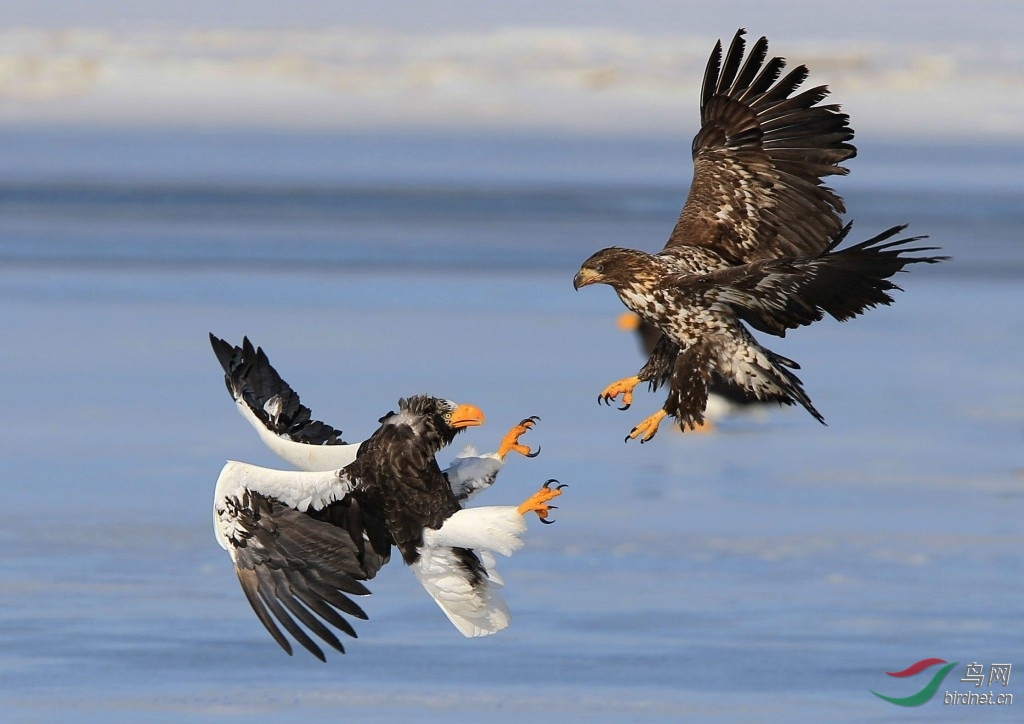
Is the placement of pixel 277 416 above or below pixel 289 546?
above

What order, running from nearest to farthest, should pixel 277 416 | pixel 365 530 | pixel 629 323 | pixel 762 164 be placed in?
1. pixel 365 530
2. pixel 277 416
3. pixel 762 164
4. pixel 629 323

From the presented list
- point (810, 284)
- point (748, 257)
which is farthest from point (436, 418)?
point (748, 257)

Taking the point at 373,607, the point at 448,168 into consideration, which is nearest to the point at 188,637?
the point at 373,607

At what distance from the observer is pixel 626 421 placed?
37.1 feet

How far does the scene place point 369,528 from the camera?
7090mm

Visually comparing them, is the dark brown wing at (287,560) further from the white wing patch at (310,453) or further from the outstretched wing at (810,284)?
the outstretched wing at (810,284)

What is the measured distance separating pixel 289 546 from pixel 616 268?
1.56 metres

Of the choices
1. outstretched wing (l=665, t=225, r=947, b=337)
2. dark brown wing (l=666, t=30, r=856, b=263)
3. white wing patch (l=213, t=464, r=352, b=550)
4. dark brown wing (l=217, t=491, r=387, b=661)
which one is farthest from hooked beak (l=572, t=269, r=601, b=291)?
dark brown wing (l=217, t=491, r=387, b=661)

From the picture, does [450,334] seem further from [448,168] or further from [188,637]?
[448,168]

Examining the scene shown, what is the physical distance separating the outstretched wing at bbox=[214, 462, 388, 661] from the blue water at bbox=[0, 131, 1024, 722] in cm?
39

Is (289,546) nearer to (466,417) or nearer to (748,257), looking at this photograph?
(466,417)

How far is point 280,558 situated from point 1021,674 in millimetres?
2630

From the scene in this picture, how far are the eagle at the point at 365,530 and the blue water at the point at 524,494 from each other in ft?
1.16

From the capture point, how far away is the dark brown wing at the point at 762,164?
25.7 feet
